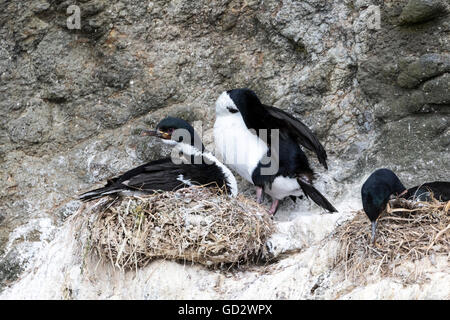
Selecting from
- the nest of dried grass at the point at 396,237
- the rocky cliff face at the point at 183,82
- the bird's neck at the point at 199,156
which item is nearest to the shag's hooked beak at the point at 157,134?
the bird's neck at the point at 199,156

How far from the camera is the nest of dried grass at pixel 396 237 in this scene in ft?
12.4

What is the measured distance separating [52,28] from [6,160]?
0.85 metres

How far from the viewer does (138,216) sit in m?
4.25

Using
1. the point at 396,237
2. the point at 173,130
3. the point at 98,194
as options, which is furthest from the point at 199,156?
the point at 396,237

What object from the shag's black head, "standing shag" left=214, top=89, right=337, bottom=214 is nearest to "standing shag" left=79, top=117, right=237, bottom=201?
the shag's black head

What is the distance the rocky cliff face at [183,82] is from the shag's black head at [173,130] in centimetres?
21

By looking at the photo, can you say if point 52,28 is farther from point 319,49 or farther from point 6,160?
point 319,49

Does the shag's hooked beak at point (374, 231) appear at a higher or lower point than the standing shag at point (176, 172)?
lower

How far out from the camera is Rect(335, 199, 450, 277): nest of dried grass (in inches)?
149

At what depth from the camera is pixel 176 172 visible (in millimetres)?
4660

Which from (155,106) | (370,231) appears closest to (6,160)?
(155,106)

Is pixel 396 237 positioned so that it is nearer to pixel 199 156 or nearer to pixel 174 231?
pixel 174 231

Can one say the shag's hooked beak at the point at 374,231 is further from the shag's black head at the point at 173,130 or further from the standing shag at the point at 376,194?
the shag's black head at the point at 173,130

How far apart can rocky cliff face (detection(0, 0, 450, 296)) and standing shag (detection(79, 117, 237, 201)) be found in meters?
0.23
